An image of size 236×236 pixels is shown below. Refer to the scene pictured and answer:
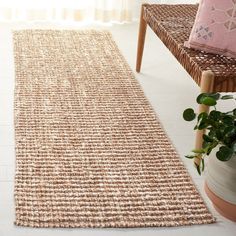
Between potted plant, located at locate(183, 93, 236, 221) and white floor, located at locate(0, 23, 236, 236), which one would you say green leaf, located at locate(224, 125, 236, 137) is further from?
white floor, located at locate(0, 23, 236, 236)

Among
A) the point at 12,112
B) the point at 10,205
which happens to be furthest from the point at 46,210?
the point at 12,112

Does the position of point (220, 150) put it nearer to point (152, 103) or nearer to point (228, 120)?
point (228, 120)

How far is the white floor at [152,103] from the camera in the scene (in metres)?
1.51

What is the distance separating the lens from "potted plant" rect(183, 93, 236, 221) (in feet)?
4.74

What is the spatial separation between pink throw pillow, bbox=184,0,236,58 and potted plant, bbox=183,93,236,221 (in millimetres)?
450

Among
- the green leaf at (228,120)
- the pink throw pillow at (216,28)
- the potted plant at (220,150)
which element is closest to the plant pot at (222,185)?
the potted plant at (220,150)

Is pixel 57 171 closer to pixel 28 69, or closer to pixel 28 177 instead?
pixel 28 177

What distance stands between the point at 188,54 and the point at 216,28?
0.48ft

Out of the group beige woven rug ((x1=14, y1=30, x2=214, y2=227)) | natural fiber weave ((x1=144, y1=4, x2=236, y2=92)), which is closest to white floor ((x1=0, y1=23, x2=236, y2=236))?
beige woven rug ((x1=14, y1=30, x2=214, y2=227))

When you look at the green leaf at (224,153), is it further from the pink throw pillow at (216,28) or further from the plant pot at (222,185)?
the pink throw pillow at (216,28)

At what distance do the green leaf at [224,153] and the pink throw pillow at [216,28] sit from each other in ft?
1.98

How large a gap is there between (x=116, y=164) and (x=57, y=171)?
0.73ft

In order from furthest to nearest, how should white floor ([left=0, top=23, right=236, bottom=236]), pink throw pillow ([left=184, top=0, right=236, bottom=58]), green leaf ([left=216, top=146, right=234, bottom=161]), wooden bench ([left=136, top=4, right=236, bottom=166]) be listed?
pink throw pillow ([left=184, top=0, right=236, bottom=58])
wooden bench ([left=136, top=4, right=236, bottom=166])
white floor ([left=0, top=23, right=236, bottom=236])
green leaf ([left=216, top=146, right=234, bottom=161])

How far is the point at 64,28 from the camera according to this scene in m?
3.40
